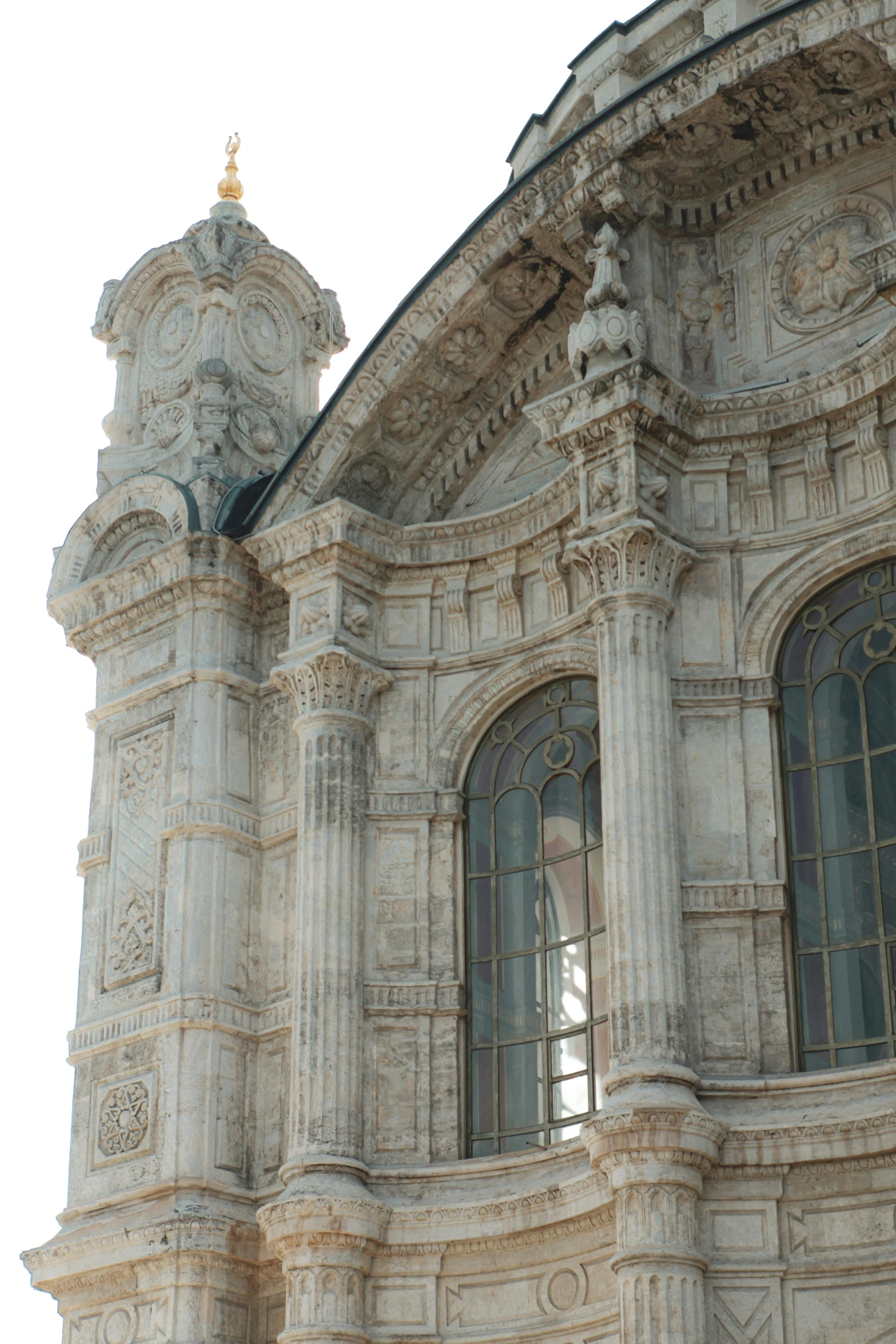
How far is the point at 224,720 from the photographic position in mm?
20500

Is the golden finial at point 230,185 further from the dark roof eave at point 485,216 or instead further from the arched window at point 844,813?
the arched window at point 844,813

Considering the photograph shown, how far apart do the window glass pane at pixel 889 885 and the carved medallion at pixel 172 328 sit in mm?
9046

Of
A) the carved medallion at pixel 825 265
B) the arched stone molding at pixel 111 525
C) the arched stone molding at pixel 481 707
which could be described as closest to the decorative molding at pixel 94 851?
the arched stone molding at pixel 111 525

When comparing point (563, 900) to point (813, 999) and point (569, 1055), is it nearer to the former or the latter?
point (569, 1055)

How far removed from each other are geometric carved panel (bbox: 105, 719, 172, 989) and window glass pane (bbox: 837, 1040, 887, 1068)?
6.11 meters

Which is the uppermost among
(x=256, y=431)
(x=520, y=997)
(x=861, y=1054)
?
(x=256, y=431)

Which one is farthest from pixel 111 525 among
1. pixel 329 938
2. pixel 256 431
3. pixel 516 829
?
pixel 516 829

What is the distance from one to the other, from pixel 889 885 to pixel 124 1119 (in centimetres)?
678

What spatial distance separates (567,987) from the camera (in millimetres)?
18500

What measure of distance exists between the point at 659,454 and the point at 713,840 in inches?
131

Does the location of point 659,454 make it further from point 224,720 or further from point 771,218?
point 224,720

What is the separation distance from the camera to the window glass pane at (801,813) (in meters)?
17.6

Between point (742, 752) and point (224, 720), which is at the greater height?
point (224, 720)

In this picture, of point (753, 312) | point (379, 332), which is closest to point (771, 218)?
point (753, 312)
